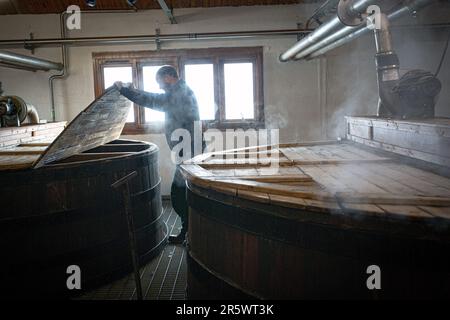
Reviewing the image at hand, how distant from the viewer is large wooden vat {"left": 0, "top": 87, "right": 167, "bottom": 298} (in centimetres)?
320

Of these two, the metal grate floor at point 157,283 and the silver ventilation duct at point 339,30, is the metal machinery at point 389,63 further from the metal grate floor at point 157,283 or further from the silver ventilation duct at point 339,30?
the metal grate floor at point 157,283

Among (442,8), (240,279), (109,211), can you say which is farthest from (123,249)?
(442,8)

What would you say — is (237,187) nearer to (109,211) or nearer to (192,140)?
(109,211)

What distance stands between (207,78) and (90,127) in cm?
410

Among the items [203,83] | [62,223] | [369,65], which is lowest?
[62,223]

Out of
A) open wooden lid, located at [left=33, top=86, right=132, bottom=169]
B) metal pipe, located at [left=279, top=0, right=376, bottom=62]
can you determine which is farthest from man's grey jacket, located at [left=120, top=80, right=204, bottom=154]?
metal pipe, located at [left=279, top=0, right=376, bottom=62]

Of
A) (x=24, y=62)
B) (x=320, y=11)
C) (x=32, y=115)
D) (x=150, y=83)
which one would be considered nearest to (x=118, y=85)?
(x=32, y=115)

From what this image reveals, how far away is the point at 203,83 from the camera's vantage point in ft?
24.7

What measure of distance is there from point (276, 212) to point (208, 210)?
0.59 metres

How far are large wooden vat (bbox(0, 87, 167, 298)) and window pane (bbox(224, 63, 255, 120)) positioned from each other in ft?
12.5

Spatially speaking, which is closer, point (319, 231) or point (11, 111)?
point (319, 231)

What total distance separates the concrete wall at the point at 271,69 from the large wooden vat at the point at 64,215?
383cm

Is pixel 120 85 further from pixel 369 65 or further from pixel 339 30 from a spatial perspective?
pixel 369 65
